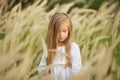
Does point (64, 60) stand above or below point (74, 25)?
below

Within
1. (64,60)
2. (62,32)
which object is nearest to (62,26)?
(62,32)

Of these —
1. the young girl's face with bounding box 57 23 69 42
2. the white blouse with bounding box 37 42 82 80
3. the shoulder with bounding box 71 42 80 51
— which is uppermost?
the young girl's face with bounding box 57 23 69 42

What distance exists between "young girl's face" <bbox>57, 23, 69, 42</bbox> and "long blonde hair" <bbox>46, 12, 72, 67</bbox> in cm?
1

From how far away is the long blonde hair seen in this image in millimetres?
1174

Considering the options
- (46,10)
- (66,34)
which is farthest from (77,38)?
(46,10)

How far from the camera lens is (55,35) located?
3.91 ft

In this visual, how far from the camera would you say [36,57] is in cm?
117

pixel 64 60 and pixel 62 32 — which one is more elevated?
pixel 62 32

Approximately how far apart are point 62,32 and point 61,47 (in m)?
0.06

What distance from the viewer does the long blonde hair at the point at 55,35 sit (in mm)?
1174

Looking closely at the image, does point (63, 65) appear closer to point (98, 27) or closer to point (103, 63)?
point (98, 27)

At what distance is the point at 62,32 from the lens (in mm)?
1188

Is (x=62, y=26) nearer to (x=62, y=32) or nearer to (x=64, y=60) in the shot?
(x=62, y=32)

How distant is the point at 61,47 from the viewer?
1.19 meters
